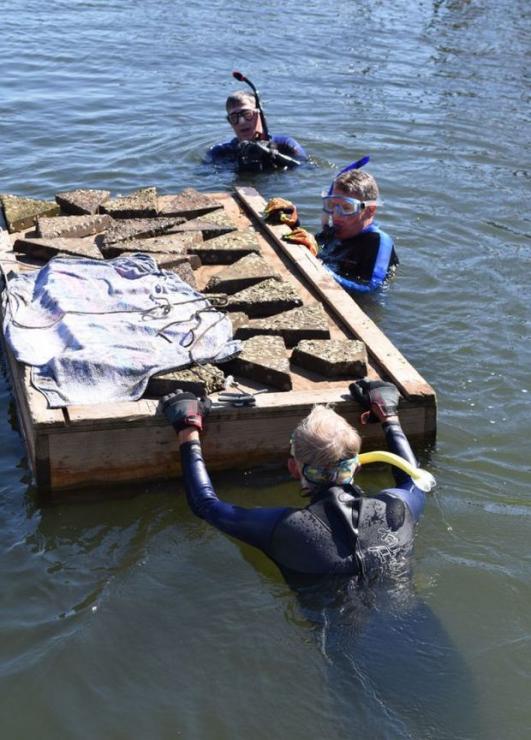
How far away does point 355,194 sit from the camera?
7.12 meters

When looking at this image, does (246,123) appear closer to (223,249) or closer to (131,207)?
(131,207)

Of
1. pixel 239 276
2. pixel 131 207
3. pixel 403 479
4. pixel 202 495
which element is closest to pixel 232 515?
pixel 202 495

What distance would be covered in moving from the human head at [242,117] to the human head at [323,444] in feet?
21.4

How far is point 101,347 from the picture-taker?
5383mm

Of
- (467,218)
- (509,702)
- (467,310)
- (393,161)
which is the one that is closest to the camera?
(509,702)

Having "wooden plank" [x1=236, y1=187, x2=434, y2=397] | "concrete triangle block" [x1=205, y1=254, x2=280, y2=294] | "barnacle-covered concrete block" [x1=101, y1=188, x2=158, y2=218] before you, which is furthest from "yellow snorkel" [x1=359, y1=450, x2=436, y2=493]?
"barnacle-covered concrete block" [x1=101, y1=188, x2=158, y2=218]

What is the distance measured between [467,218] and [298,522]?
18.0 ft

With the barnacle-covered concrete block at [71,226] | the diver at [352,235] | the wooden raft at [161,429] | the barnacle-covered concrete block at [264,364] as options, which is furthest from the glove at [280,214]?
the barnacle-covered concrete block at [264,364]

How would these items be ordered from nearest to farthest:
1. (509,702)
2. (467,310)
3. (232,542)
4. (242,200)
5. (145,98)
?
(509,702) < (232,542) < (467,310) < (242,200) < (145,98)

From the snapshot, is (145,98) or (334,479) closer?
(334,479)

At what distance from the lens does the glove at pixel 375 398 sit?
16.7 ft

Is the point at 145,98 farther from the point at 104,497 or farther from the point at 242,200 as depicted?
the point at 104,497

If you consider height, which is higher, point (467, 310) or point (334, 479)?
point (334, 479)

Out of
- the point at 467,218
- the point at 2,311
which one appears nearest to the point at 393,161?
the point at 467,218
